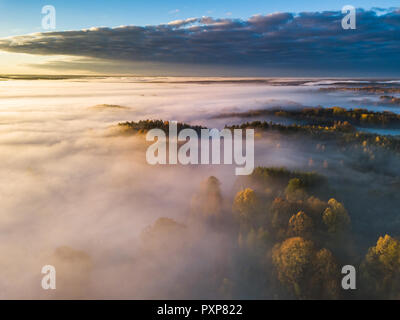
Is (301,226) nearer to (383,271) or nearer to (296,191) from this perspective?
(383,271)

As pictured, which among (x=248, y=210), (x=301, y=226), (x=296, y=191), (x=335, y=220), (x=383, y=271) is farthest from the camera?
(x=296, y=191)

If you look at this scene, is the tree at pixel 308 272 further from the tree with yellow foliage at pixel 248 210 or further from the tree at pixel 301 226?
the tree with yellow foliage at pixel 248 210

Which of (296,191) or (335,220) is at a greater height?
(296,191)

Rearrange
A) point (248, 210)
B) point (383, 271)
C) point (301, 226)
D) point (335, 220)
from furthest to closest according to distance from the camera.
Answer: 1. point (248, 210)
2. point (335, 220)
3. point (301, 226)
4. point (383, 271)

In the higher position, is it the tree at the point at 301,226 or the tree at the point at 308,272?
the tree at the point at 301,226

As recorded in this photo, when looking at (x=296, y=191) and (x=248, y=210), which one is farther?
(x=296, y=191)

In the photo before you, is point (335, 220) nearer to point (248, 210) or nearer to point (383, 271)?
point (383, 271)

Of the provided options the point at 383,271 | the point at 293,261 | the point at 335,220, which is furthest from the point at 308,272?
the point at 335,220

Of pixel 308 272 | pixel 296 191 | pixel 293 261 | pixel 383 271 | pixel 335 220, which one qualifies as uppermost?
pixel 296 191

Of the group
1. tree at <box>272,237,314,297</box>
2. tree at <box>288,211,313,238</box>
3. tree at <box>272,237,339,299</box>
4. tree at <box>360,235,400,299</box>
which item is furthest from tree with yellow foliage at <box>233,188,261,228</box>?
tree at <box>360,235,400,299</box>

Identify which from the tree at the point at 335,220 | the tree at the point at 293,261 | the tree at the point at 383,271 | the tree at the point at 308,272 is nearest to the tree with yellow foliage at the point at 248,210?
the tree at the point at 335,220
